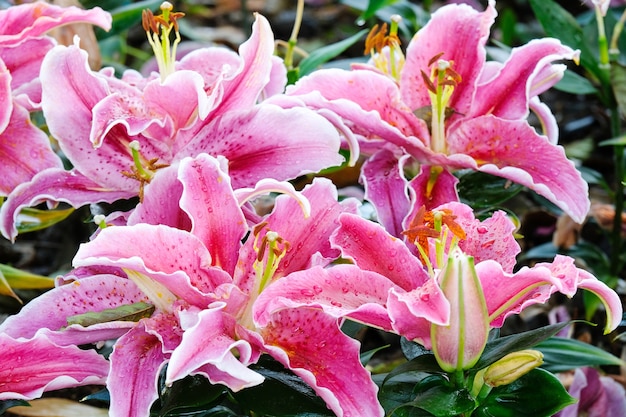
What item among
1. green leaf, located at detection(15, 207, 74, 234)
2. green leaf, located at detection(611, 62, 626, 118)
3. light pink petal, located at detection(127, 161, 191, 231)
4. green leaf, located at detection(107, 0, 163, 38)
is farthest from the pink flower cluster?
green leaf, located at detection(107, 0, 163, 38)

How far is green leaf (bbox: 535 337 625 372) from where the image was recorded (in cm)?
115

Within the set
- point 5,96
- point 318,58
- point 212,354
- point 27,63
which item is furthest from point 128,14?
point 212,354

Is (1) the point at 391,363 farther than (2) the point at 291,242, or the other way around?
(1) the point at 391,363

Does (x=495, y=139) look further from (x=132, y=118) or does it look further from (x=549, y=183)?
(x=132, y=118)

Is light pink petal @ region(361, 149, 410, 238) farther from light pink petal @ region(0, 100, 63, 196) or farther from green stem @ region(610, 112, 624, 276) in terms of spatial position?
green stem @ region(610, 112, 624, 276)

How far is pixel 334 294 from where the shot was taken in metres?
0.78

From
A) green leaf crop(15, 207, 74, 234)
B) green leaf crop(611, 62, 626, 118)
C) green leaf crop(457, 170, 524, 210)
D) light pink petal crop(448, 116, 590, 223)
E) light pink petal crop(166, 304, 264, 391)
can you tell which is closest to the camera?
light pink petal crop(166, 304, 264, 391)

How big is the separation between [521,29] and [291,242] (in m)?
1.68

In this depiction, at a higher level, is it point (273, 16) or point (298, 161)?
point (298, 161)

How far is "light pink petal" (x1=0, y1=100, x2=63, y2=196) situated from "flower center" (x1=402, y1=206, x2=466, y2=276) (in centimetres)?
41

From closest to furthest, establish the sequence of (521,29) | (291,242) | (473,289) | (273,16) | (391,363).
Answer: (473,289)
(291,242)
(391,363)
(521,29)
(273,16)

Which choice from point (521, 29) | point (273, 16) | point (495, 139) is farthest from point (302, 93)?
point (273, 16)

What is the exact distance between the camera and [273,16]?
2.83 meters

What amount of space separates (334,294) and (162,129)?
0.90 feet
